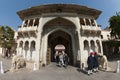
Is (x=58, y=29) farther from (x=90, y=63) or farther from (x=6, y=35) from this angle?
(x=6, y=35)

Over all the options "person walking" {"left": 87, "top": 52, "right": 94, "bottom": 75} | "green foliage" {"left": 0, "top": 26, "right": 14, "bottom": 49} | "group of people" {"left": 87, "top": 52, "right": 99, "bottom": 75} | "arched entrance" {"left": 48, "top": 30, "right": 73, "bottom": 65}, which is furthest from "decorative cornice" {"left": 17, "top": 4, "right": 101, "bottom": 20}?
"green foliage" {"left": 0, "top": 26, "right": 14, "bottom": 49}

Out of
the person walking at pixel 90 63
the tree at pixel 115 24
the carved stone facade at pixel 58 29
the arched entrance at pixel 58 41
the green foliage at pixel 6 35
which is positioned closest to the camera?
the person walking at pixel 90 63

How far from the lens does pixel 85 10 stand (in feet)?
70.9

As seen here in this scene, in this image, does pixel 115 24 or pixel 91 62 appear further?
pixel 115 24

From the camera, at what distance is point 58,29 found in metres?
21.8

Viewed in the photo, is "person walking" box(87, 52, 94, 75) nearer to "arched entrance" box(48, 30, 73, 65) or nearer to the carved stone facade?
the carved stone facade

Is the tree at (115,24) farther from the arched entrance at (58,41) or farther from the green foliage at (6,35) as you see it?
the green foliage at (6,35)

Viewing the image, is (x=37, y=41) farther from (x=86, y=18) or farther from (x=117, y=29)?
(x=117, y=29)

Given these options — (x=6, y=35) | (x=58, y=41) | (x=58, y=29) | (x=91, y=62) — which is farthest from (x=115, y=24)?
(x=6, y=35)

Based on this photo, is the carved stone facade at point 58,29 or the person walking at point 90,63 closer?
the person walking at point 90,63

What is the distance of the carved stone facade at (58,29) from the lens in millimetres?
20484

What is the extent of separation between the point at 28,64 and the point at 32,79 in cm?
738

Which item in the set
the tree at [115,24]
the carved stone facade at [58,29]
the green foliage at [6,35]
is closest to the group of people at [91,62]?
the carved stone facade at [58,29]

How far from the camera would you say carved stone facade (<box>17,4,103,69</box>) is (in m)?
20.5
